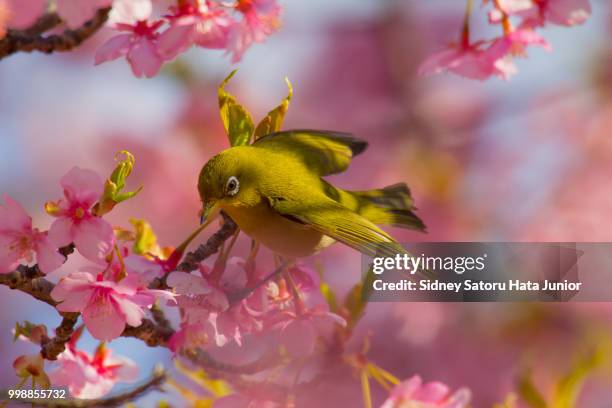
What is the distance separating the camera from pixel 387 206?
5.08 feet

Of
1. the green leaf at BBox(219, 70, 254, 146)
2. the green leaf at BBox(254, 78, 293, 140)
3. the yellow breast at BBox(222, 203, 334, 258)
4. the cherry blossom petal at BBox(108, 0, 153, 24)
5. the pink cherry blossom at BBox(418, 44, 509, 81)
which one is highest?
the pink cherry blossom at BBox(418, 44, 509, 81)

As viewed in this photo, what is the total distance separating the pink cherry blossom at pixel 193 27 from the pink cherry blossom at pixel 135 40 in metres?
0.03

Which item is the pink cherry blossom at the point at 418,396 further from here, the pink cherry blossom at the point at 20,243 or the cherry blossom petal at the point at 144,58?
the cherry blossom petal at the point at 144,58

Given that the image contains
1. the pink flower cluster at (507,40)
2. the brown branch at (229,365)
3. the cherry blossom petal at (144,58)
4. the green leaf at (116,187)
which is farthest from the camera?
the pink flower cluster at (507,40)

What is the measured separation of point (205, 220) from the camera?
4.50 ft

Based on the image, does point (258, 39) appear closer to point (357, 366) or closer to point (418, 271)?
point (418, 271)

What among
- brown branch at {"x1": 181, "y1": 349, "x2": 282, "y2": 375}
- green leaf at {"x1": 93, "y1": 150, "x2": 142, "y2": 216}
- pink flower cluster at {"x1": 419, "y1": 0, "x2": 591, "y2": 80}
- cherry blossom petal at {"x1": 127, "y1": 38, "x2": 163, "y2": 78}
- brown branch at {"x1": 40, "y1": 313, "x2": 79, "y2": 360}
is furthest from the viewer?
pink flower cluster at {"x1": 419, "y1": 0, "x2": 591, "y2": 80}

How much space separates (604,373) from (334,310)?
202cm

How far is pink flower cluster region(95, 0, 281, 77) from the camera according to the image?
1.38 m

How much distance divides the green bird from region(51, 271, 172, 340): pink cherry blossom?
21cm

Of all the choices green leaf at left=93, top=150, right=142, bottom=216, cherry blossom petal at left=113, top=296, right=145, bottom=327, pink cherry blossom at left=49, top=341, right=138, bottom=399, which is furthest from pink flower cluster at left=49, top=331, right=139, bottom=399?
green leaf at left=93, top=150, right=142, bottom=216

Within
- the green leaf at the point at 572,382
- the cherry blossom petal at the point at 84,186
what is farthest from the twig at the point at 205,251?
the green leaf at the point at 572,382

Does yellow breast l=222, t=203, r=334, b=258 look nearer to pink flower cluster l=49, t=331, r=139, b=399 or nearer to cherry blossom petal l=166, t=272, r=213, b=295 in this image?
cherry blossom petal l=166, t=272, r=213, b=295

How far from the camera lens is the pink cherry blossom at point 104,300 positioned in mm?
1218
